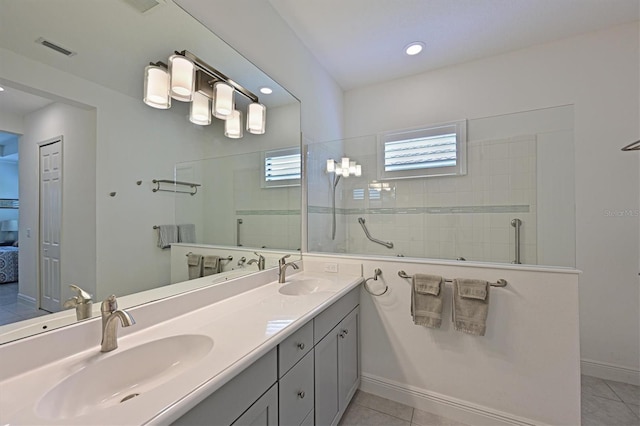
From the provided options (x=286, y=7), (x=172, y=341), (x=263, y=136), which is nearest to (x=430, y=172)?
(x=263, y=136)

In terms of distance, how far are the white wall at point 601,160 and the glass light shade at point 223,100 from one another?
245 cm

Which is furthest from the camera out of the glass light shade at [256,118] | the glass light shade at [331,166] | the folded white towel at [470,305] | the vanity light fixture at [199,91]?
the glass light shade at [331,166]

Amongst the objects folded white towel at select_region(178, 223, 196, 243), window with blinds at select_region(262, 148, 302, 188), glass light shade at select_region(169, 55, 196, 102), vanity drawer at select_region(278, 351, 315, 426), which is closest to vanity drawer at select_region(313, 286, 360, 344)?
vanity drawer at select_region(278, 351, 315, 426)

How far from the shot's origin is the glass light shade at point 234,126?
65.4 inches

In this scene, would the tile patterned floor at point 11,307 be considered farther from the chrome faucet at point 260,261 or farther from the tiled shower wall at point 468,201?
the tiled shower wall at point 468,201

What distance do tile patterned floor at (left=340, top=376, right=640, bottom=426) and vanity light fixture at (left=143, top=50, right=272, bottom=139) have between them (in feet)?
6.59

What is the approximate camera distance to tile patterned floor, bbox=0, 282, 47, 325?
0.83 metres

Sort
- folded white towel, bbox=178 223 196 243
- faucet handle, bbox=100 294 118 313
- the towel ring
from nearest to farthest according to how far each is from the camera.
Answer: faucet handle, bbox=100 294 118 313 < folded white towel, bbox=178 223 196 243 < the towel ring

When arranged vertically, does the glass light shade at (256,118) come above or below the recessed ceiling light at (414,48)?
below

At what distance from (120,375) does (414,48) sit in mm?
2915

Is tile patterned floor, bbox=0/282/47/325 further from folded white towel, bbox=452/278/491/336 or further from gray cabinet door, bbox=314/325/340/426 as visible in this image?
folded white towel, bbox=452/278/491/336

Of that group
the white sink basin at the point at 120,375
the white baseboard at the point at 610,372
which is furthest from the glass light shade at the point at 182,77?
the white baseboard at the point at 610,372

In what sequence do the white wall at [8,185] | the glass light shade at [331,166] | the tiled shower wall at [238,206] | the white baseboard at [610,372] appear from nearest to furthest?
the white wall at [8,185]
the tiled shower wall at [238,206]
the white baseboard at [610,372]
the glass light shade at [331,166]

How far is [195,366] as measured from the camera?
2.68 feet
